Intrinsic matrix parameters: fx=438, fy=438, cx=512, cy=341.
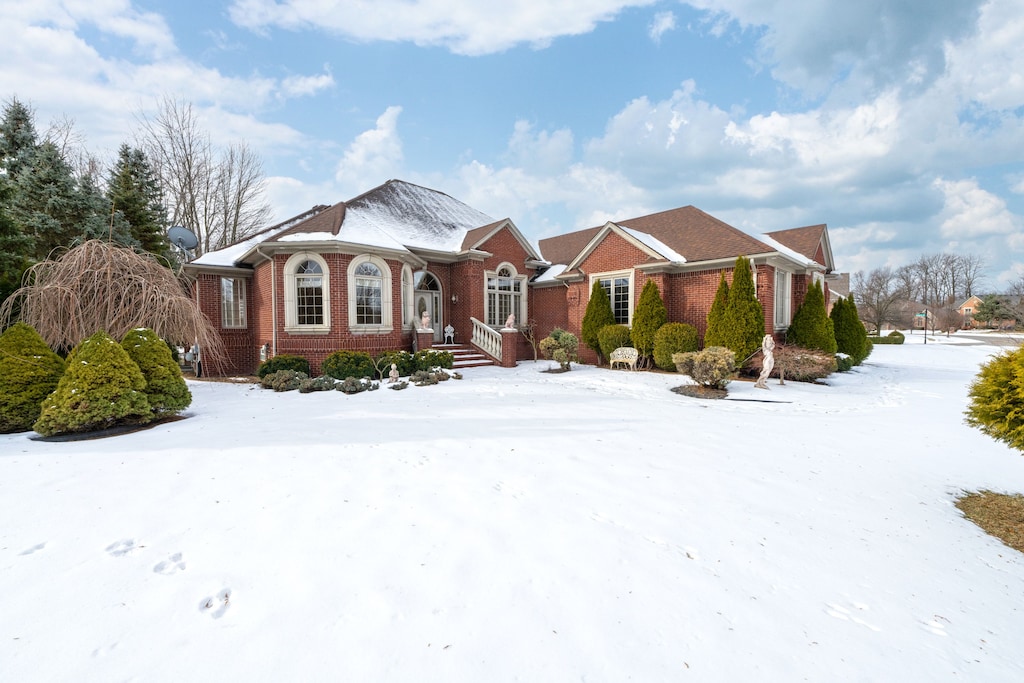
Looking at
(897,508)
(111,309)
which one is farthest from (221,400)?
(897,508)

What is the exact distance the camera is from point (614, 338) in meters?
15.1

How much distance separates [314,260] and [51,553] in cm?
1083

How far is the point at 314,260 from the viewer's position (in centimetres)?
1274

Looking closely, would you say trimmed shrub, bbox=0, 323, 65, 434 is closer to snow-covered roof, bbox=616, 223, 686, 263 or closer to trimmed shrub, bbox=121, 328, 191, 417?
trimmed shrub, bbox=121, 328, 191, 417

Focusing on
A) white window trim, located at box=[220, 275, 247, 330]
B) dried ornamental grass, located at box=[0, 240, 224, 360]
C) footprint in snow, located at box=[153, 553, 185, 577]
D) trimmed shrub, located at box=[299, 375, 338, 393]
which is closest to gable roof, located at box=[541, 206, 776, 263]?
trimmed shrub, located at box=[299, 375, 338, 393]

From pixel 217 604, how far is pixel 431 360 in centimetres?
1041

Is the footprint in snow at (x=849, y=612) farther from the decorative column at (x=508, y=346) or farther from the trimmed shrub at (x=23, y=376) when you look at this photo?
the decorative column at (x=508, y=346)

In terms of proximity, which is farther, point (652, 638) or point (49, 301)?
point (49, 301)

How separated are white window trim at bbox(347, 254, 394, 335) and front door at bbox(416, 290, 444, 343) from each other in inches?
109

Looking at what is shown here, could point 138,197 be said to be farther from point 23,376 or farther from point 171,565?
point 171,565

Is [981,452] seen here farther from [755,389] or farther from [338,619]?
[338,619]

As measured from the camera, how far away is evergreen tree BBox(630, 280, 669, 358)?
567 inches

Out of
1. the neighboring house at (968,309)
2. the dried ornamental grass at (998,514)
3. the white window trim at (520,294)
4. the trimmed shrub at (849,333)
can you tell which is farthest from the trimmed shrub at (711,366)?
the neighboring house at (968,309)

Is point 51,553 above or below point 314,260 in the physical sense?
below
